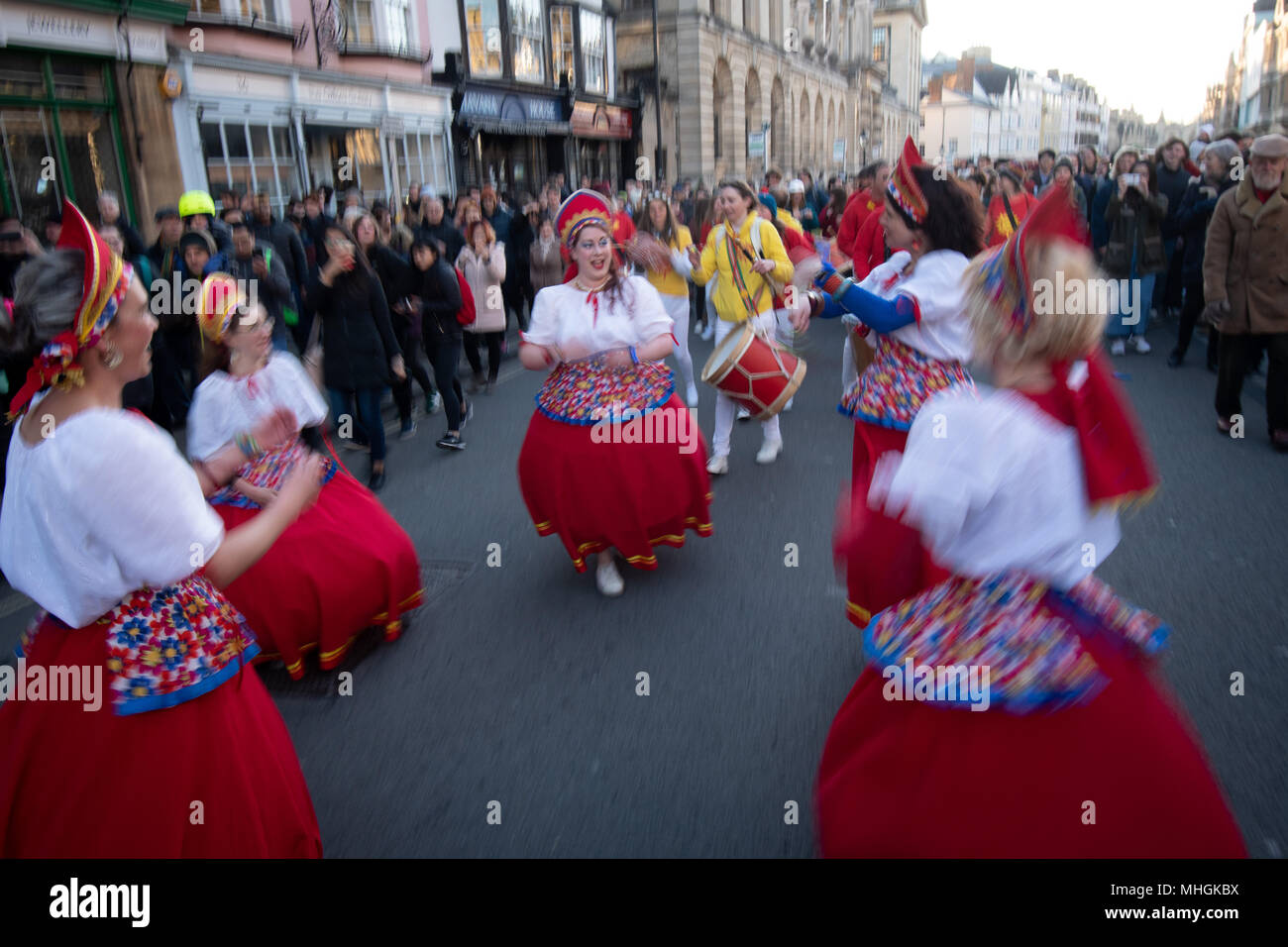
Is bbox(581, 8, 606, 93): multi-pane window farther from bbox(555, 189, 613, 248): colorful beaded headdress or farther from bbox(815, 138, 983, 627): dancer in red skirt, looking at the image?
bbox(815, 138, 983, 627): dancer in red skirt

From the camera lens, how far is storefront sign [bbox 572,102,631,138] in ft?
95.5

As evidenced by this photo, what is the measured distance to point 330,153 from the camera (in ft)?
61.8

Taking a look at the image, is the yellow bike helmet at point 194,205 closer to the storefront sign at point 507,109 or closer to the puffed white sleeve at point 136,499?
the puffed white sleeve at point 136,499

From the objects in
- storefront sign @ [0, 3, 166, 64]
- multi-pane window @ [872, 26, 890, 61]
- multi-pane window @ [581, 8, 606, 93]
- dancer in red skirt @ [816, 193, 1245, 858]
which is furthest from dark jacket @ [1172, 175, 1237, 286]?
multi-pane window @ [872, 26, 890, 61]

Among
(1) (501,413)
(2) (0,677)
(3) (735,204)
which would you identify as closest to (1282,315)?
(3) (735,204)

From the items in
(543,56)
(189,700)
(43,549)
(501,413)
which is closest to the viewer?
(43,549)

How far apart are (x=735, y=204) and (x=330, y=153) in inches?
578

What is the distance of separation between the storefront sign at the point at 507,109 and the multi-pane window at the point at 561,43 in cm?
115

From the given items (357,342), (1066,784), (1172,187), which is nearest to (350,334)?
(357,342)

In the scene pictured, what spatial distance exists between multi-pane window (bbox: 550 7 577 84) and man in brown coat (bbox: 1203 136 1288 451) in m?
24.2

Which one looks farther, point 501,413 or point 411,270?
point 501,413

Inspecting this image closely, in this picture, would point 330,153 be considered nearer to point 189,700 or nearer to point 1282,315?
point 1282,315

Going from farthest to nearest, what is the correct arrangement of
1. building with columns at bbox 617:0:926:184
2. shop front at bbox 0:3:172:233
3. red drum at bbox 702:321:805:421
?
1. building with columns at bbox 617:0:926:184
2. shop front at bbox 0:3:172:233
3. red drum at bbox 702:321:805:421

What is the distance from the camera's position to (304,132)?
58.2 ft
